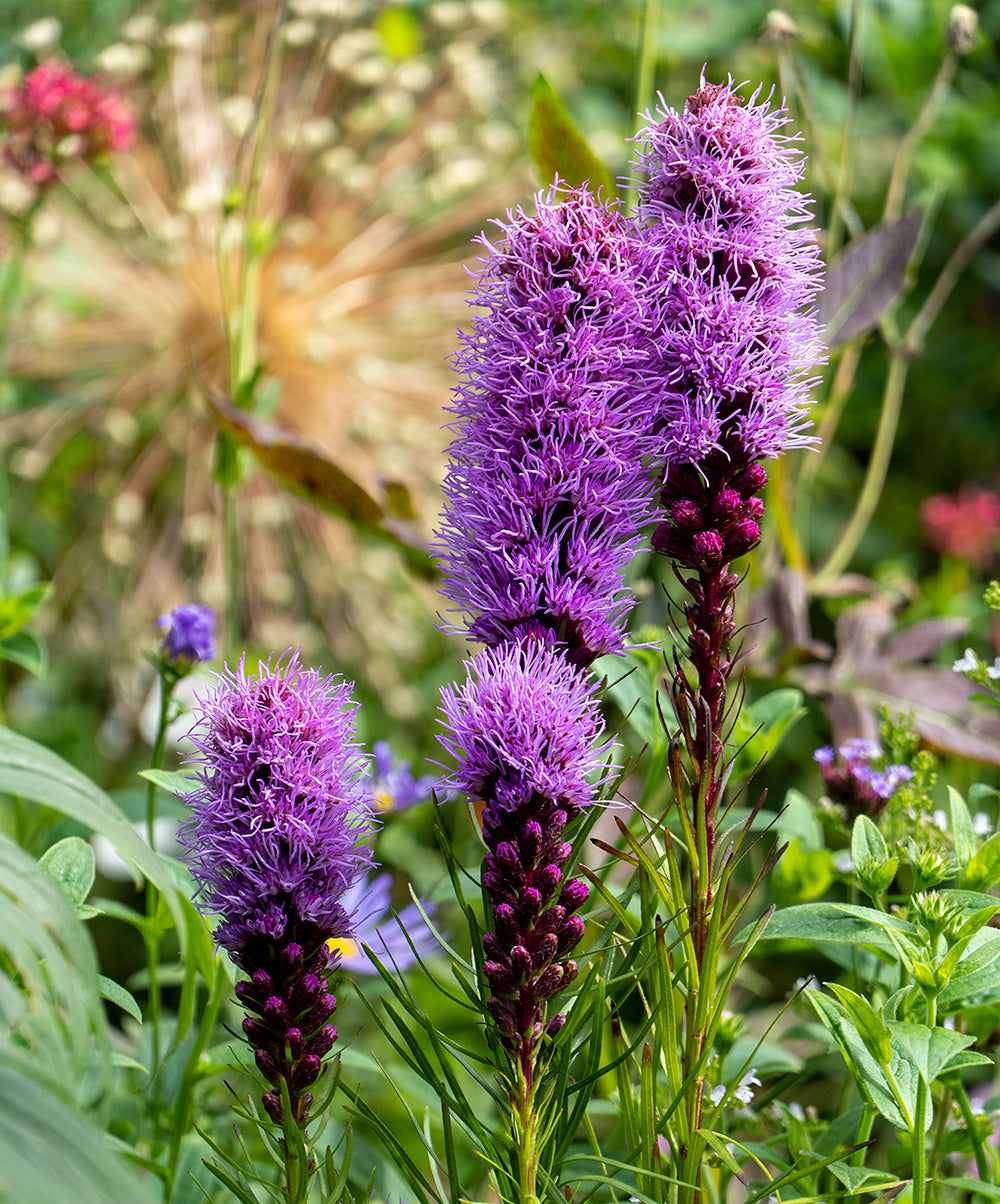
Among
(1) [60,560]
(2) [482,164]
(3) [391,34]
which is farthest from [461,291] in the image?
(1) [60,560]

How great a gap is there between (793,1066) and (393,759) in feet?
1.40

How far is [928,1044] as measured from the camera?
0.40m

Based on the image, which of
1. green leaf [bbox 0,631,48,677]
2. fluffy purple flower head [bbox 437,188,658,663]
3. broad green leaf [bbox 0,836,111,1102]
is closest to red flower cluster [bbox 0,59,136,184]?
green leaf [bbox 0,631,48,677]

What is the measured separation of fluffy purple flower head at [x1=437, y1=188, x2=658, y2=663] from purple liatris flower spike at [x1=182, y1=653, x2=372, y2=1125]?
9 centimetres

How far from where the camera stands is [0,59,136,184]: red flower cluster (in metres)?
0.92

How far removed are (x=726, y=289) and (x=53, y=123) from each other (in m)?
0.76

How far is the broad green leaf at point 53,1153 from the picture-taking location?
268mm

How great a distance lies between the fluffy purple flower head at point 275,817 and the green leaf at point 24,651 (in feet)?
1.11

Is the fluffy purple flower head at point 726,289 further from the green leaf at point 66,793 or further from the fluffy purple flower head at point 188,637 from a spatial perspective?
the fluffy purple flower head at point 188,637

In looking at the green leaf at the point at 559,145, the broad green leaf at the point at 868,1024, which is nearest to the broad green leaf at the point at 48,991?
the broad green leaf at the point at 868,1024

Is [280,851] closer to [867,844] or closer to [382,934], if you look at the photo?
[867,844]

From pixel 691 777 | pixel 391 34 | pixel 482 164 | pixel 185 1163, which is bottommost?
pixel 185 1163

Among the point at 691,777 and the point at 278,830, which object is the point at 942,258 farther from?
the point at 278,830

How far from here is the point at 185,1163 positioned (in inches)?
23.2
